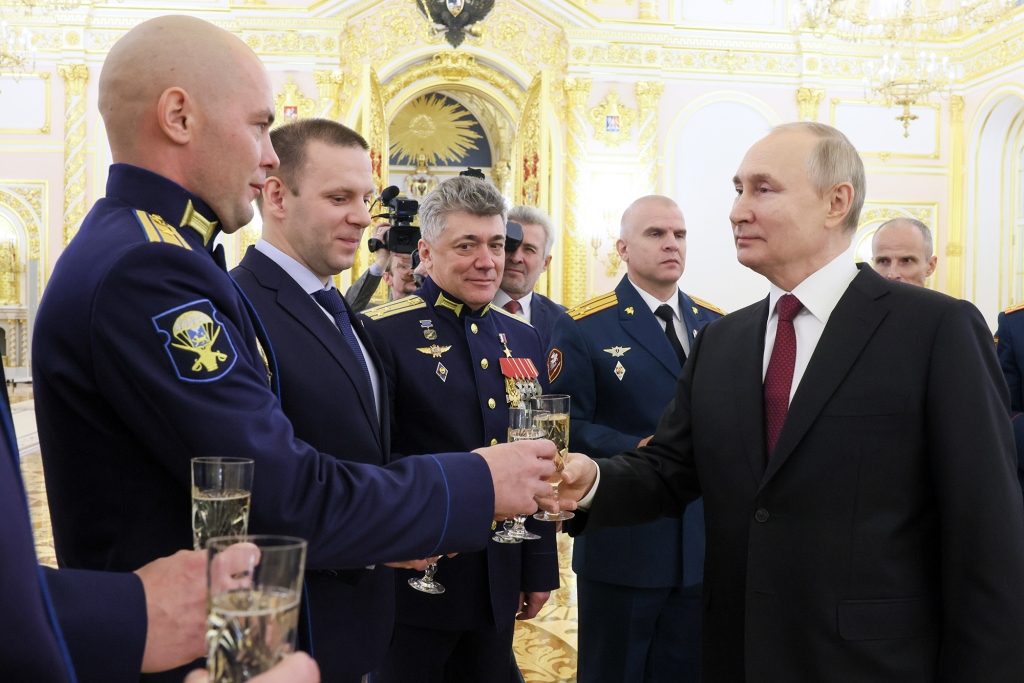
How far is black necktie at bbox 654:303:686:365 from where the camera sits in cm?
312

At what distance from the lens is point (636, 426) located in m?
2.95

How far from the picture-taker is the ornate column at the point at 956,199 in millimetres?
12359

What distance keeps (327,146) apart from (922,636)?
1716mm

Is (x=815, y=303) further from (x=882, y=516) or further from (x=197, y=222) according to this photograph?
(x=197, y=222)

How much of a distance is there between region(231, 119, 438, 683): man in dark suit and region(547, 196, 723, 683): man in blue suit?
1041 mm

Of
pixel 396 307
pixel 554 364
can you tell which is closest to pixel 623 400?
pixel 554 364

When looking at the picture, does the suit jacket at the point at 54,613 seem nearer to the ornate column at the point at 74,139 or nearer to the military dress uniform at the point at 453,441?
the military dress uniform at the point at 453,441

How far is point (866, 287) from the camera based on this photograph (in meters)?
1.82

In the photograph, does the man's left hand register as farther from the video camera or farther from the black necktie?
the video camera

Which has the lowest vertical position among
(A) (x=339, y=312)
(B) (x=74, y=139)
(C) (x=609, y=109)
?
(A) (x=339, y=312)

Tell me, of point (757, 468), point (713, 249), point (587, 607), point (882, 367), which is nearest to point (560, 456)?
point (757, 468)

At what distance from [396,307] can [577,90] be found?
9.48m

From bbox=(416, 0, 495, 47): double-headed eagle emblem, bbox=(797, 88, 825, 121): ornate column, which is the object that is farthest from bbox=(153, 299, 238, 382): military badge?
bbox=(797, 88, 825, 121): ornate column

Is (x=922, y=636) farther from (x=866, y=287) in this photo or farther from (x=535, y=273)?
(x=535, y=273)
